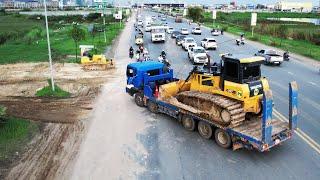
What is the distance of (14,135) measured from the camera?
16.6 metres

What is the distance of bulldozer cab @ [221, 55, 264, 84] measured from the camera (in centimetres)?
1472

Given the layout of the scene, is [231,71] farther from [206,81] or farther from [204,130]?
[204,130]

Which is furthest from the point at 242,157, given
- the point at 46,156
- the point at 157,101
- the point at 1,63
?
→ the point at 1,63

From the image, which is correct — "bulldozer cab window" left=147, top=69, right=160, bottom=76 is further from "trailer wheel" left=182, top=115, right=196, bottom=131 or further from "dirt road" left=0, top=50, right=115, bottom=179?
"trailer wheel" left=182, top=115, right=196, bottom=131

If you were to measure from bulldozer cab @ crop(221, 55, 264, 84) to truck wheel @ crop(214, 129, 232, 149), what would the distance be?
6.73ft

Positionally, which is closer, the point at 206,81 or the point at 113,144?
the point at 113,144

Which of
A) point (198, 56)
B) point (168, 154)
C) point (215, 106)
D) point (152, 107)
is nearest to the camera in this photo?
point (168, 154)

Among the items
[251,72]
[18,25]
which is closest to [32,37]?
[18,25]

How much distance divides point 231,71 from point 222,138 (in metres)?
2.64

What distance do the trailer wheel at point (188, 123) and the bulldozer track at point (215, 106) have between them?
0.57m

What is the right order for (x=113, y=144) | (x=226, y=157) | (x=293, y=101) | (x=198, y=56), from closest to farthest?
(x=293, y=101)
(x=226, y=157)
(x=113, y=144)
(x=198, y=56)

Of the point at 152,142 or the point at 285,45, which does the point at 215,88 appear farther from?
the point at 285,45

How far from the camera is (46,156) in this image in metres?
14.5

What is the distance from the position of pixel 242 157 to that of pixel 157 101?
614 cm
